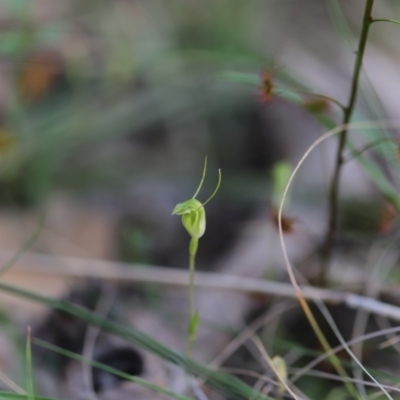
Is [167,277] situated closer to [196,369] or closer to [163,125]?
[196,369]

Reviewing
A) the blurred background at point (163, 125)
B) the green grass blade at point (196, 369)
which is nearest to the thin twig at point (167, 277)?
the blurred background at point (163, 125)

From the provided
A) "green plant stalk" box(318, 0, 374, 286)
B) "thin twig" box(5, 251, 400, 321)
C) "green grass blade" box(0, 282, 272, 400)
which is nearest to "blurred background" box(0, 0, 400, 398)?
"thin twig" box(5, 251, 400, 321)

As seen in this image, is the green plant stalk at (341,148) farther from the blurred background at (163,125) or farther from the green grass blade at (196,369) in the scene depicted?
the green grass blade at (196,369)

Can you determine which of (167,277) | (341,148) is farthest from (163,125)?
(341,148)

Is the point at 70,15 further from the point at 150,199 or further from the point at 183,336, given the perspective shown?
the point at 183,336

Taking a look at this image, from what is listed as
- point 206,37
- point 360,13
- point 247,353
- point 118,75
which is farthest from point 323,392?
point 360,13

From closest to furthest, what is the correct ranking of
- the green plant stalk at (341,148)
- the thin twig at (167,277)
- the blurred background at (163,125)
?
1. the green plant stalk at (341,148)
2. the thin twig at (167,277)
3. the blurred background at (163,125)

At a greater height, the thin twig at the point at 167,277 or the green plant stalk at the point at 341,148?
the green plant stalk at the point at 341,148

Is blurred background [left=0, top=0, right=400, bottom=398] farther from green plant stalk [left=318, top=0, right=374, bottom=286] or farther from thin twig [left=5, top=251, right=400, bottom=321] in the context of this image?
green plant stalk [left=318, top=0, right=374, bottom=286]
